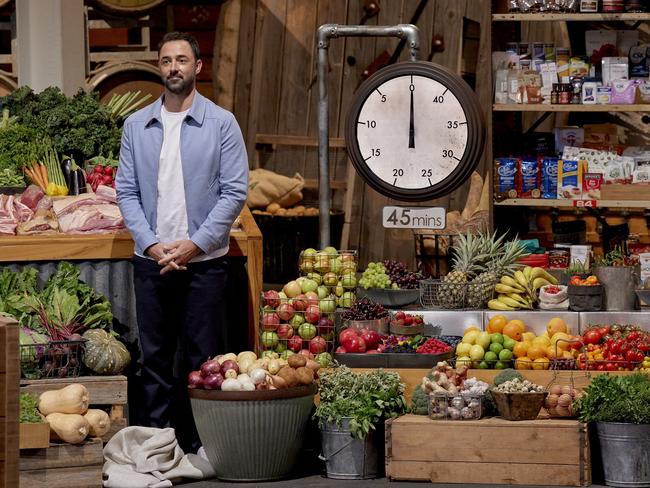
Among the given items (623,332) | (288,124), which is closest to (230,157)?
(623,332)

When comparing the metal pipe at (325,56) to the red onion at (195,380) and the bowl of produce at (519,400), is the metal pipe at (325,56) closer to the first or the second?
the red onion at (195,380)

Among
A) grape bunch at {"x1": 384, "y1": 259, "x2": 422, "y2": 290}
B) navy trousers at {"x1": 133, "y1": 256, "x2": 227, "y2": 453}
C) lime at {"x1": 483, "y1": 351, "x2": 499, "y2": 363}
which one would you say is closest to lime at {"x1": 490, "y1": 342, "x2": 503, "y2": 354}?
lime at {"x1": 483, "y1": 351, "x2": 499, "y2": 363}

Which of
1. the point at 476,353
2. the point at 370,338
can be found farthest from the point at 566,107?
the point at 370,338

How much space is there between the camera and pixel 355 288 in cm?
842

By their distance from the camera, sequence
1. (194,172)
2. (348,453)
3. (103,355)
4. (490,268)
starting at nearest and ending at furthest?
(348,453)
(103,355)
(194,172)
(490,268)

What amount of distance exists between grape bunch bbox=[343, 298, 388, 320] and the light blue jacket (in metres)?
0.81

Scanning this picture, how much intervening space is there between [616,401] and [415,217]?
162 centimetres

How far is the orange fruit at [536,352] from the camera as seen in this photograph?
7828 mm

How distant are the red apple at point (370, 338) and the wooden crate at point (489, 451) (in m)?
0.68

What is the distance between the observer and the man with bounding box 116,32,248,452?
7711 mm

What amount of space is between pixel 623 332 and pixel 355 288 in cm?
149

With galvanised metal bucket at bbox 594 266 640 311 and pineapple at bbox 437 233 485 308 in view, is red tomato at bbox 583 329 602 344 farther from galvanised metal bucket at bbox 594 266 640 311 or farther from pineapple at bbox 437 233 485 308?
pineapple at bbox 437 233 485 308

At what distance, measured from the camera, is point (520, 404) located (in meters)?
7.24

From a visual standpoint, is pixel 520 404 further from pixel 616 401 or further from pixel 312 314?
pixel 312 314
